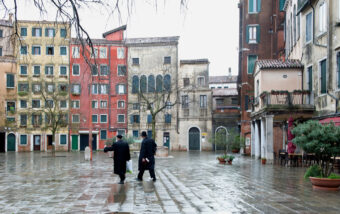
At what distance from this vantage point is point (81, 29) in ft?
15.8

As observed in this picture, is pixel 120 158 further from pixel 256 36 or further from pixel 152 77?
pixel 152 77

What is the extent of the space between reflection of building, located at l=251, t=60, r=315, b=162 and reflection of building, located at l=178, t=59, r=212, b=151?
83.3ft

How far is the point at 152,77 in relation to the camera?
5597 centimetres

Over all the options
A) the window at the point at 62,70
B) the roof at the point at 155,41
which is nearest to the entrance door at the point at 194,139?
the roof at the point at 155,41

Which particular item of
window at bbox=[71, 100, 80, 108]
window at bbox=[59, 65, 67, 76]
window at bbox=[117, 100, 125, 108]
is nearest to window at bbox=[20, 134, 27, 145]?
window at bbox=[71, 100, 80, 108]

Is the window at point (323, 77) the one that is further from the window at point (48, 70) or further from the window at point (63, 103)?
the window at point (48, 70)

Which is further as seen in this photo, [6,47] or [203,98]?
[203,98]

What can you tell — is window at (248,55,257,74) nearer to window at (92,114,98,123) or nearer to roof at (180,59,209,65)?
roof at (180,59,209,65)

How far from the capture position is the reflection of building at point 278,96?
22938 millimetres

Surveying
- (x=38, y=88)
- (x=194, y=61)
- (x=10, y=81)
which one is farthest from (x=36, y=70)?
(x=194, y=61)

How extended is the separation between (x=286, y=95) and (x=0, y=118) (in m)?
41.5

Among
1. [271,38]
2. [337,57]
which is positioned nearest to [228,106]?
[271,38]

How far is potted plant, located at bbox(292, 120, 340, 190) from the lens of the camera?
10.8 meters

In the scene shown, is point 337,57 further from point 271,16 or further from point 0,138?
point 0,138
